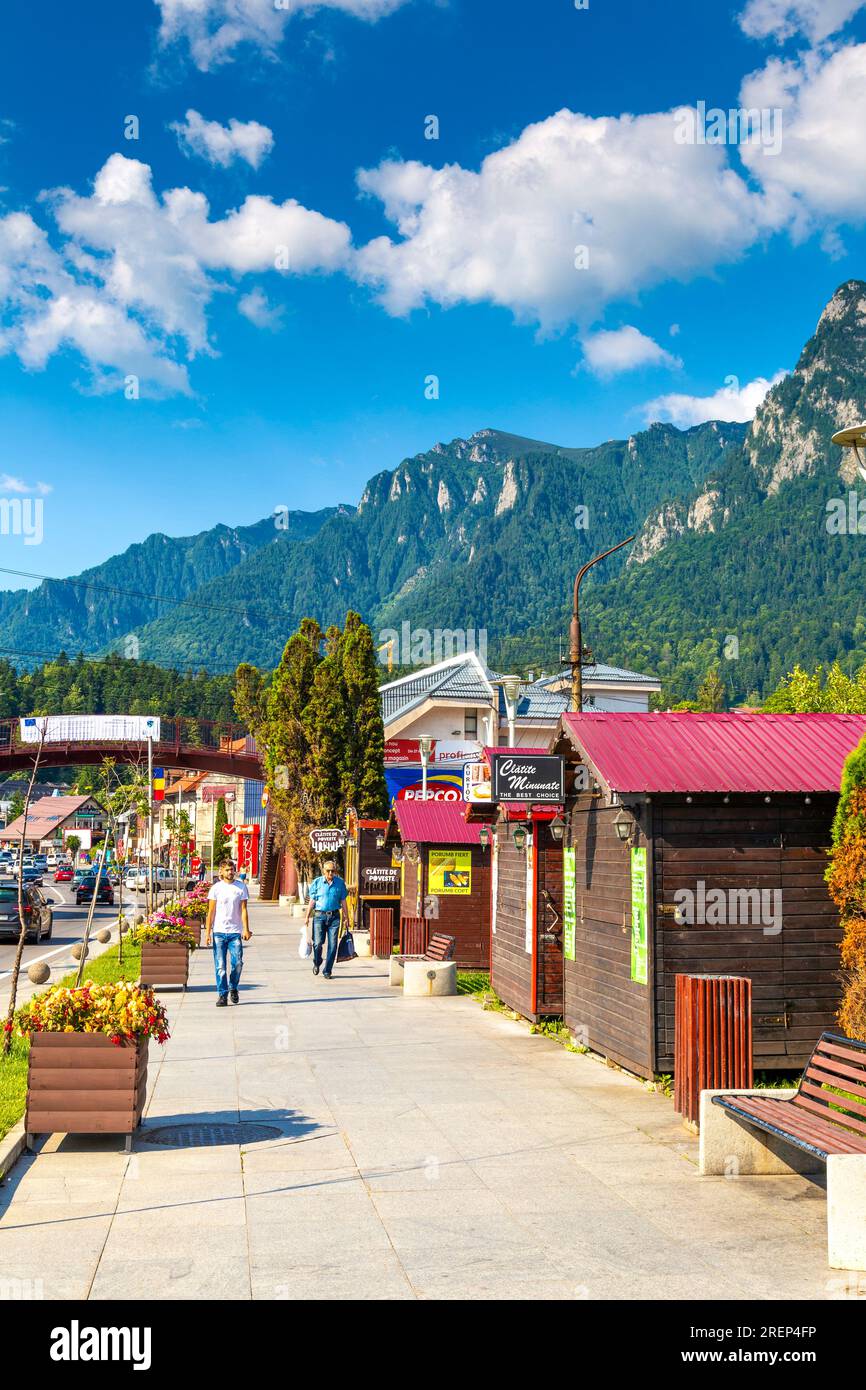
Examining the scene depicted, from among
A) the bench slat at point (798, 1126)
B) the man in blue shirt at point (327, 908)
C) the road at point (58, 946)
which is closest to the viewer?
the bench slat at point (798, 1126)

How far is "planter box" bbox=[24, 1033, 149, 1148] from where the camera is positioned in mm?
8422

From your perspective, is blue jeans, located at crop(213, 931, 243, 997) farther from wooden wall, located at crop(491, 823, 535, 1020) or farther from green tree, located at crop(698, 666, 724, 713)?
green tree, located at crop(698, 666, 724, 713)

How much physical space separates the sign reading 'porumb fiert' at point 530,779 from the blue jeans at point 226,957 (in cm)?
548

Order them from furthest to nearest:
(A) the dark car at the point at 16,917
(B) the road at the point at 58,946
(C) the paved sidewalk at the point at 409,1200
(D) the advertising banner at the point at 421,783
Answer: (D) the advertising banner at the point at 421,783
(A) the dark car at the point at 16,917
(B) the road at the point at 58,946
(C) the paved sidewalk at the point at 409,1200

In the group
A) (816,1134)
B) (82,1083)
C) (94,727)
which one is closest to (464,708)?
(94,727)

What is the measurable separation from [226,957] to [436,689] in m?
45.6

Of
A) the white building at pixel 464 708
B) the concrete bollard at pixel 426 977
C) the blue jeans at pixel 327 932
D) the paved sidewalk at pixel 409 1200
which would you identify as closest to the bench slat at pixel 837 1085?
the paved sidewalk at pixel 409 1200

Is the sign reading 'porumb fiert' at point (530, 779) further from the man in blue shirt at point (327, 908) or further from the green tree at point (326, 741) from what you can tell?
the green tree at point (326, 741)

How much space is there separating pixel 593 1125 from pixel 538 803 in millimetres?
4447

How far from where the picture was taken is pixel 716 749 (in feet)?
40.6

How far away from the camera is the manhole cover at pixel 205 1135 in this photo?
9.08 m

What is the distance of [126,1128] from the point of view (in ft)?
27.9

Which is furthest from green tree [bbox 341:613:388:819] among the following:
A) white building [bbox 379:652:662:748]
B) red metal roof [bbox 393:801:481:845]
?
red metal roof [bbox 393:801:481:845]
